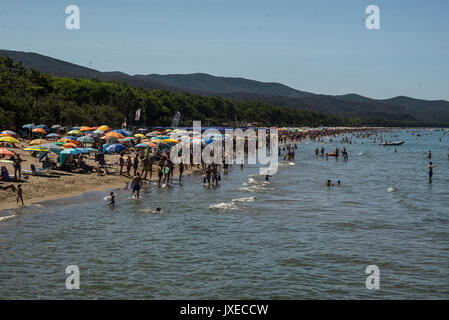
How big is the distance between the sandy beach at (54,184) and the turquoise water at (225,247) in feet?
4.19

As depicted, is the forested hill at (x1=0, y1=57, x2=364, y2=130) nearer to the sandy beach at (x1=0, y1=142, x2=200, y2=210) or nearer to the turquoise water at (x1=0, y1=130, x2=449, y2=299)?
the sandy beach at (x1=0, y1=142, x2=200, y2=210)

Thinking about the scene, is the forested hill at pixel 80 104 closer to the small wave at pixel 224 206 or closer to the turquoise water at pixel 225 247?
the turquoise water at pixel 225 247

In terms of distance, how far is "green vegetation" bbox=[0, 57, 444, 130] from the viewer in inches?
2098

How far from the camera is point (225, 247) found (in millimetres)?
17531

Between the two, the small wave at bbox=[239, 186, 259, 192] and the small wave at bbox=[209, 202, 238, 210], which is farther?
the small wave at bbox=[239, 186, 259, 192]

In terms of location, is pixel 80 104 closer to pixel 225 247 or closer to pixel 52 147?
pixel 52 147

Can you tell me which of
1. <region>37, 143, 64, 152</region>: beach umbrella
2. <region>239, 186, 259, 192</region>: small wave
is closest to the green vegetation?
<region>37, 143, 64, 152</region>: beach umbrella

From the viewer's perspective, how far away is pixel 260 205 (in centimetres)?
2648

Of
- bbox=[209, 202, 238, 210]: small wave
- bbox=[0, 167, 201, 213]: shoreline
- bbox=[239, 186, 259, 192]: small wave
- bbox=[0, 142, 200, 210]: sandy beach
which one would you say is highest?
bbox=[0, 142, 200, 210]: sandy beach

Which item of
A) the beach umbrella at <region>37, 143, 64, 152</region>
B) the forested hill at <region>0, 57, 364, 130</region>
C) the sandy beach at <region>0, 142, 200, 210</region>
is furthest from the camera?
the forested hill at <region>0, 57, 364, 130</region>

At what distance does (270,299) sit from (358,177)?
32507 millimetres

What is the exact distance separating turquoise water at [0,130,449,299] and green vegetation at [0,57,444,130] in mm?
30363

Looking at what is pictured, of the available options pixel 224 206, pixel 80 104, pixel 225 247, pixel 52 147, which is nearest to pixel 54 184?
pixel 52 147
